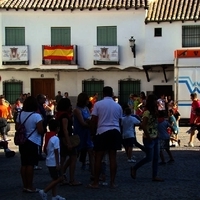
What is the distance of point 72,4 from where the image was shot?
33.7 meters

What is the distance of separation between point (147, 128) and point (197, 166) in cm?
302

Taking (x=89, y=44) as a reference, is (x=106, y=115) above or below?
below

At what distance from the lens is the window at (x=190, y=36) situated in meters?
32.6

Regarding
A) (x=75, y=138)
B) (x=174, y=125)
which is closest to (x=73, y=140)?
(x=75, y=138)

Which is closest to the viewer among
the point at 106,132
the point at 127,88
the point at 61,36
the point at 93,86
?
the point at 106,132

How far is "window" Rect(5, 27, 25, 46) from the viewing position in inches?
1337

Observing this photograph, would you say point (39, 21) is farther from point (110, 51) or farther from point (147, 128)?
point (147, 128)

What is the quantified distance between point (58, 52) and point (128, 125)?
1887 cm

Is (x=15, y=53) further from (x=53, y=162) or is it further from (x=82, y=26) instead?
(x=53, y=162)

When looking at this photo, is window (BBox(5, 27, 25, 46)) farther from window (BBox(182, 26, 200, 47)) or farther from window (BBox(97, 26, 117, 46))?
window (BBox(182, 26, 200, 47))

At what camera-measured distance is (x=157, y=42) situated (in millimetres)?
32781

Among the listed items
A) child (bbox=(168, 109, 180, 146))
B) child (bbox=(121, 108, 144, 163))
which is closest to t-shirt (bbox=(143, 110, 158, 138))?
child (bbox=(121, 108, 144, 163))

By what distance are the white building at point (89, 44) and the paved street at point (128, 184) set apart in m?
18.1

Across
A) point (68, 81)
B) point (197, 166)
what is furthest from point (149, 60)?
point (197, 166)
